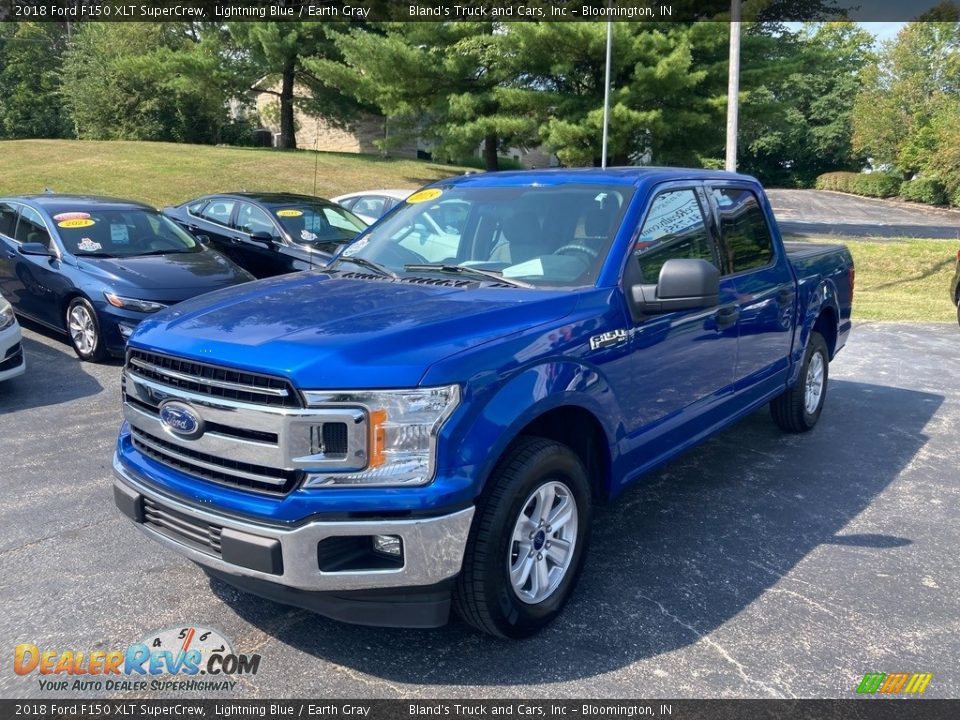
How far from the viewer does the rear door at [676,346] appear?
384cm

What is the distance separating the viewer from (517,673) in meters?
3.10

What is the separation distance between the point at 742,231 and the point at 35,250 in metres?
6.84

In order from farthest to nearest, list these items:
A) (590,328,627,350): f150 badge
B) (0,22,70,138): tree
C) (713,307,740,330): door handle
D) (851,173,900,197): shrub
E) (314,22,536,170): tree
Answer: (851,173,900,197): shrub
(0,22,70,138): tree
(314,22,536,170): tree
(713,307,740,330): door handle
(590,328,627,350): f150 badge

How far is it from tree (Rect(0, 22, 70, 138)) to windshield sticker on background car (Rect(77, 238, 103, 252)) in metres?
41.1

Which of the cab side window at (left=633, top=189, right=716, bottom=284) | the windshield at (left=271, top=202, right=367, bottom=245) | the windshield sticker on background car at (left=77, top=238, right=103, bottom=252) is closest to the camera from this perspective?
the cab side window at (left=633, top=189, right=716, bottom=284)

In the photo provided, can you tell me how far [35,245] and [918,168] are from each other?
173 ft

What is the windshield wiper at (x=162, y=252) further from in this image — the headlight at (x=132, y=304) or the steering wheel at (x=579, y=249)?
the steering wheel at (x=579, y=249)

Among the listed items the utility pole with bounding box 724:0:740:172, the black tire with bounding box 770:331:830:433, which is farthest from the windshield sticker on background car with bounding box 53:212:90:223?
the utility pole with bounding box 724:0:740:172

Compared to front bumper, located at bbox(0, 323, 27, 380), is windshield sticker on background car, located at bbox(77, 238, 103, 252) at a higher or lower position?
higher

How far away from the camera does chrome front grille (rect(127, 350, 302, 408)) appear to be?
9.11ft

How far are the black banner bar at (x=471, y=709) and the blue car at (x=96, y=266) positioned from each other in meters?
5.22

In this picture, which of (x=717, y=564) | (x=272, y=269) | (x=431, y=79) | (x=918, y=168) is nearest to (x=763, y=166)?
(x=918, y=168)

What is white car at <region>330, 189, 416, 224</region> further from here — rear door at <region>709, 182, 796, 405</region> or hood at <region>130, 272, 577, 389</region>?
hood at <region>130, 272, 577, 389</region>

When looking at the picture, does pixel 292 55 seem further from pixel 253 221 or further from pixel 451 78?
pixel 253 221
